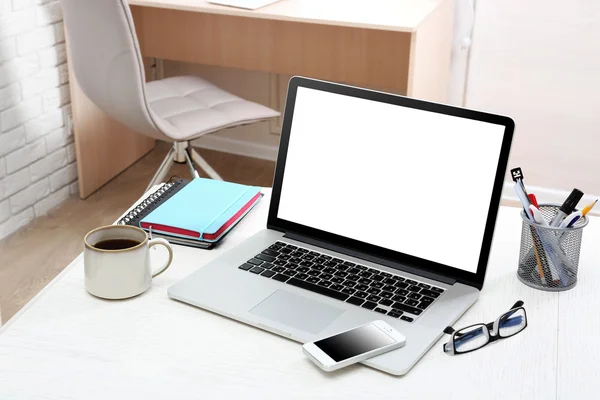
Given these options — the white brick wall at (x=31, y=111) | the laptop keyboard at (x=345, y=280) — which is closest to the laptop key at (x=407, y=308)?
the laptop keyboard at (x=345, y=280)

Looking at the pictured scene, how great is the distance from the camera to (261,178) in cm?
321

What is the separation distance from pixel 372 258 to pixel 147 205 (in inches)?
16.0

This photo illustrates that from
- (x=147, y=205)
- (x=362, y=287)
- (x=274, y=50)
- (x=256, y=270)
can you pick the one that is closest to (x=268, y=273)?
(x=256, y=270)

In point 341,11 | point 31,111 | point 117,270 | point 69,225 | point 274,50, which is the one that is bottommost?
point 69,225

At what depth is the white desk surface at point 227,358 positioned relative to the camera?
2.99 feet

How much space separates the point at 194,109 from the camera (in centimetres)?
264

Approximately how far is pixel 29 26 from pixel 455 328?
201 centimetres

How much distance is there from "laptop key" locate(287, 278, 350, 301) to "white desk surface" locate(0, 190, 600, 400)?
4.7 inches

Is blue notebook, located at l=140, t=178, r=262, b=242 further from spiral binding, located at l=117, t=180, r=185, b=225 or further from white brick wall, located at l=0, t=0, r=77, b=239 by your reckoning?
white brick wall, located at l=0, t=0, r=77, b=239

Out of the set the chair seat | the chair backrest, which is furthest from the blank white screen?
the chair seat

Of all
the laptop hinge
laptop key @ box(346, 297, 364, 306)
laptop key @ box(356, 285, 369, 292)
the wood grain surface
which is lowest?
the wood grain surface

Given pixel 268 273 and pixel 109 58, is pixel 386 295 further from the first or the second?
pixel 109 58

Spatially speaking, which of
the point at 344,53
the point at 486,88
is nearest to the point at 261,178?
the point at 344,53

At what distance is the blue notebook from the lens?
127 centimetres
